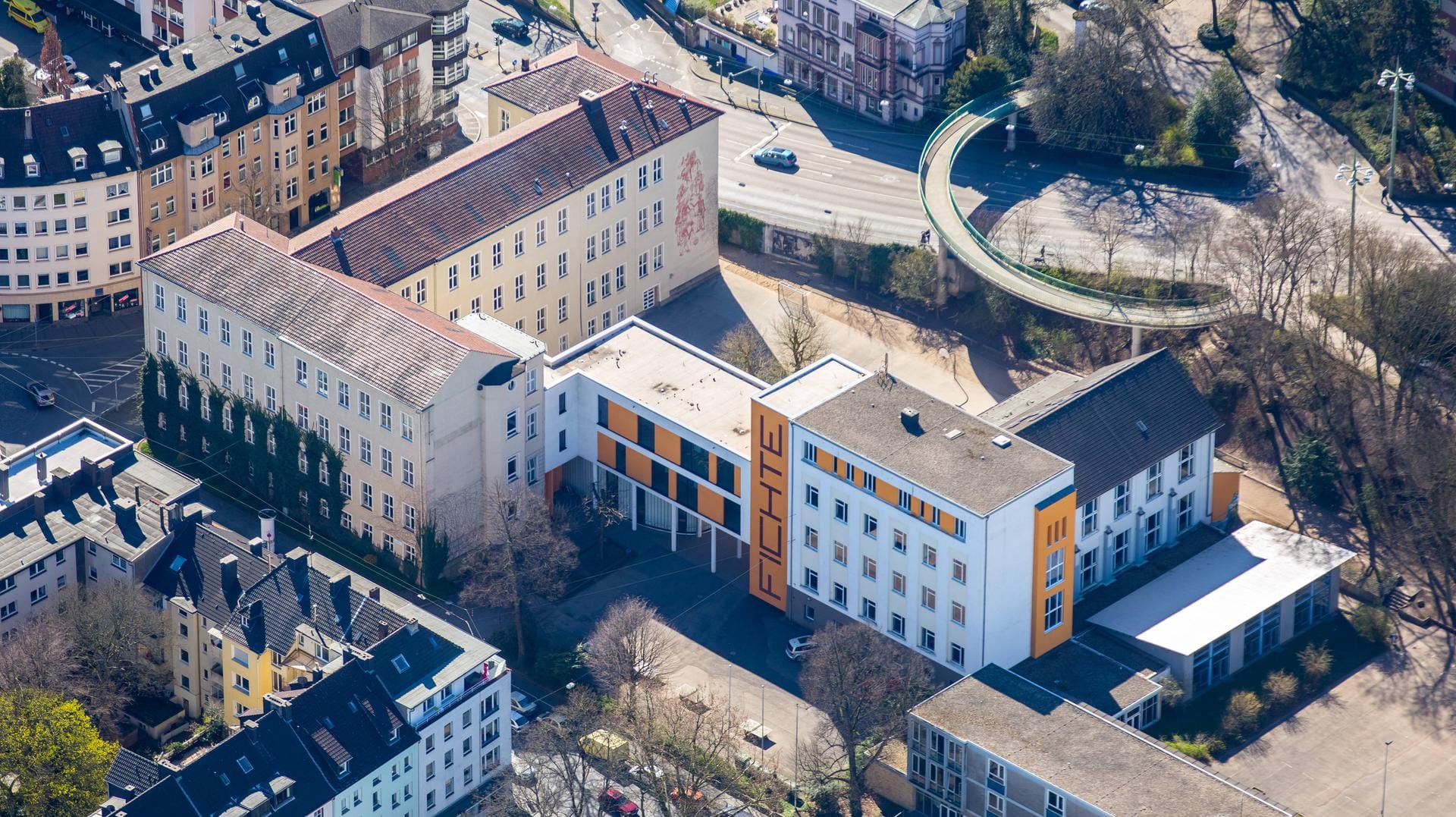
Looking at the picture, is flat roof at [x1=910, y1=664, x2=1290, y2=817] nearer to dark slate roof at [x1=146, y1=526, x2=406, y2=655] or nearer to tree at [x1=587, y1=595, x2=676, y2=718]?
tree at [x1=587, y1=595, x2=676, y2=718]

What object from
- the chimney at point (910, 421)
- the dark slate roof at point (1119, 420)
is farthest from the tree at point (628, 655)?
the dark slate roof at point (1119, 420)

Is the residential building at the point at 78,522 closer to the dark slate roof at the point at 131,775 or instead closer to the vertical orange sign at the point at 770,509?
the dark slate roof at the point at 131,775

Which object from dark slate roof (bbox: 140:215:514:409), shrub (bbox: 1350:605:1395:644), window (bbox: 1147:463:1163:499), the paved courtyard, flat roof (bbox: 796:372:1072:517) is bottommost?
the paved courtyard

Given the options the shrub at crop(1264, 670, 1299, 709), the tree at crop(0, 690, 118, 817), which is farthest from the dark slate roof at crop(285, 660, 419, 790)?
the shrub at crop(1264, 670, 1299, 709)

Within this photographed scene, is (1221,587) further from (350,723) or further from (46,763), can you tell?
(46,763)

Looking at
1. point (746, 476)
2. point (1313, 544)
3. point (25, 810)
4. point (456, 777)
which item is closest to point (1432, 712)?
point (1313, 544)

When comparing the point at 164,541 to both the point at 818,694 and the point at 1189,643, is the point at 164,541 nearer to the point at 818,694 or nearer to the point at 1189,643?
the point at 818,694
